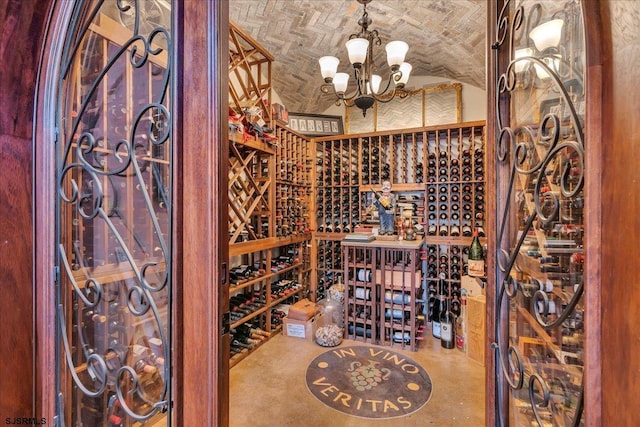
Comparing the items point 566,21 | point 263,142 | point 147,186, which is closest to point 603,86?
point 566,21

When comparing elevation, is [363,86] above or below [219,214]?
above

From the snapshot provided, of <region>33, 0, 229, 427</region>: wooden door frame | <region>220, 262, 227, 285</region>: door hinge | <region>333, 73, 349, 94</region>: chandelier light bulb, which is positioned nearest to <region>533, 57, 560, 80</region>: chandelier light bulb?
<region>33, 0, 229, 427</region>: wooden door frame

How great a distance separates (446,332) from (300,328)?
5.05 ft

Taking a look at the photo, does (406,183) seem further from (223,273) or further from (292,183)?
(223,273)

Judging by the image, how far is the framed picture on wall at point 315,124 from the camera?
4.21 meters

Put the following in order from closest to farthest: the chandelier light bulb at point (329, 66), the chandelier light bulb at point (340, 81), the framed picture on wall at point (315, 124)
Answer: the chandelier light bulb at point (329, 66) < the chandelier light bulb at point (340, 81) < the framed picture on wall at point (315, 124)

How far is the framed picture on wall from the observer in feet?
13.8

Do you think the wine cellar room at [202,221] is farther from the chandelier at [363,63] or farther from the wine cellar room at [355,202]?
the wine cellar room at [355,202]

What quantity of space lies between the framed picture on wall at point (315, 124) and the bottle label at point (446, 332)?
290cm

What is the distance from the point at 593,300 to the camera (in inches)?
17.2

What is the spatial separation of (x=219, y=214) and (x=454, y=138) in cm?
367

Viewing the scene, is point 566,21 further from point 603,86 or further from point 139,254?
point 139,254

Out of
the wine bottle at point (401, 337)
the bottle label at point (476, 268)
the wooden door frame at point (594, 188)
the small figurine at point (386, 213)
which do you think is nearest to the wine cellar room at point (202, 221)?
the wooden door frame at point (594, 188)

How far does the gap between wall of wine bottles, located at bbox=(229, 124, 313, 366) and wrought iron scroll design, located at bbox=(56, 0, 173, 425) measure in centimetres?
168
